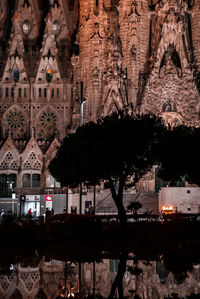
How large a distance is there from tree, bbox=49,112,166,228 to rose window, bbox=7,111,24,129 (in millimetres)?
31835

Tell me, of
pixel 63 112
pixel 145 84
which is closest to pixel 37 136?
pixel 63 112

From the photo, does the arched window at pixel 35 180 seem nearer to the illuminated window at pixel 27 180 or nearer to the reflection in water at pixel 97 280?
the illuminated window at pixel 27 180

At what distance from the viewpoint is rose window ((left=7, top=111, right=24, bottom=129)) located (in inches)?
2591

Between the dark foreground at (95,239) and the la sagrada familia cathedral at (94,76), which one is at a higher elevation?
the la sagrada familia cathedral at (94,76)

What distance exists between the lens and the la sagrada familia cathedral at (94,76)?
59656 mm

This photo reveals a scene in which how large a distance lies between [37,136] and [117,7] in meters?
20.7

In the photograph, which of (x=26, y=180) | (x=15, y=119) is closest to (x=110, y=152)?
(x=26, y=180)

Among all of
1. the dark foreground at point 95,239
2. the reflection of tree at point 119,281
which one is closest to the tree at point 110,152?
the dark foreground at point 95,239

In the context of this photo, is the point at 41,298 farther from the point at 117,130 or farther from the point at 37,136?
the point at 37,136

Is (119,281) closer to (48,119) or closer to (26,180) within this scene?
(26,180)

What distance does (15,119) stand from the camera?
65.9 m

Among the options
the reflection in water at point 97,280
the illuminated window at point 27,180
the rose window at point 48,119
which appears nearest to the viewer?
the reflection in water at point 97,280

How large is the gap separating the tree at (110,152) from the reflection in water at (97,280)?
14.0 metres

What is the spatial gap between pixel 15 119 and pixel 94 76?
46.1ft
